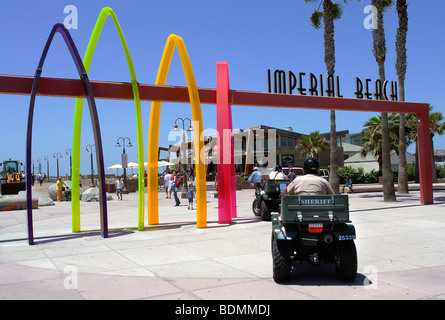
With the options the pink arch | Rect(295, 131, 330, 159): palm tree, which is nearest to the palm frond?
the pink arch

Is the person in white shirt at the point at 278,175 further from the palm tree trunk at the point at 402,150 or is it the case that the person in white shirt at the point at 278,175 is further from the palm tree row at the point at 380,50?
the palm tree trunk at the point at 402,150

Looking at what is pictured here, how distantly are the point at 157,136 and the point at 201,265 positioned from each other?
6148 millimetres

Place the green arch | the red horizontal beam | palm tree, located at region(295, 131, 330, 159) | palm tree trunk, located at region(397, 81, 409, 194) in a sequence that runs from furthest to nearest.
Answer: palm tree, located at region(295, 131, 330, 159), palm tree trunk, located at region(397, 81, 409, 194), the green arch, the red horizontal beam

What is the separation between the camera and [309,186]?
20.0 ft

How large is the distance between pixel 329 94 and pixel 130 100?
23.4 feet

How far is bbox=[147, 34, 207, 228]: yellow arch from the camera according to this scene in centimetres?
1127

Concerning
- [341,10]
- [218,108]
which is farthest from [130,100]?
[341,10]

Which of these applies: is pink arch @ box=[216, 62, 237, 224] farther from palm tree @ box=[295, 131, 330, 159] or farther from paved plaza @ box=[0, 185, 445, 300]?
palm tree @ box=[295, 131, 330, 159]

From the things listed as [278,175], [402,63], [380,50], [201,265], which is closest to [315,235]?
[201,265]

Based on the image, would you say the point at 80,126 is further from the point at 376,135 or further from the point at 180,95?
the point at 376,135

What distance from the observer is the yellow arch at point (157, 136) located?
11266mm

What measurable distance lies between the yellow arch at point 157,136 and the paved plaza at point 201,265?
1.88 feet

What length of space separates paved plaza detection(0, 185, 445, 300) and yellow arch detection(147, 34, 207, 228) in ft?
1.88

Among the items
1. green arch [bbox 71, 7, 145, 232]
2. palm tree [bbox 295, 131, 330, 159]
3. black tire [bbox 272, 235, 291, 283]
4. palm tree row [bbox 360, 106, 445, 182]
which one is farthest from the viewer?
palm tree [bbox 295, 131, 330, 159]
